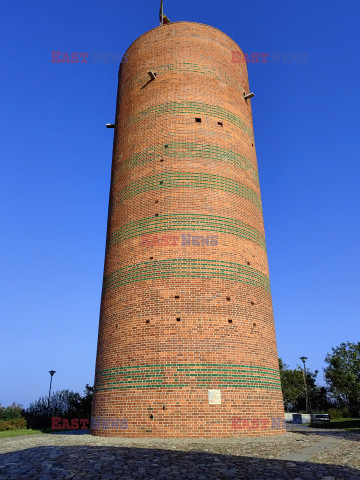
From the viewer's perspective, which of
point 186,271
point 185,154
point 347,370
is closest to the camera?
point 186,271

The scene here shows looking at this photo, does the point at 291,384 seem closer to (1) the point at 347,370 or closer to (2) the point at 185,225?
(1) the point at 347,370

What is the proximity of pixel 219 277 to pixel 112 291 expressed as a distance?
139 inches

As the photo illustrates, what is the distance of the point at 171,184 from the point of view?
40.9ft

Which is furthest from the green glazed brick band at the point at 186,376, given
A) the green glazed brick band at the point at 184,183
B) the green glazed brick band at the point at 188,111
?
the green glazed brick band at the point at 188,111

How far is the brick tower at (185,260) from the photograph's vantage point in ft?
33.2

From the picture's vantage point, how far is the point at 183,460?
21.5ft

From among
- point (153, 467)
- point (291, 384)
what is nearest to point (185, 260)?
point (153, 467)

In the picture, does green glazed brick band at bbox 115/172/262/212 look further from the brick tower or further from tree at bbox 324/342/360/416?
tree at bbox 324/342/360/416

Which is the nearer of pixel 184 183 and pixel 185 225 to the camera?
pixel 185 225

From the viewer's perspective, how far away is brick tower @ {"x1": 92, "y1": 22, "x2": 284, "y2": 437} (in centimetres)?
1013

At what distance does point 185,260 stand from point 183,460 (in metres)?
5.75

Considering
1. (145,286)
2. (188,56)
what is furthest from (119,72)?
(145,286)

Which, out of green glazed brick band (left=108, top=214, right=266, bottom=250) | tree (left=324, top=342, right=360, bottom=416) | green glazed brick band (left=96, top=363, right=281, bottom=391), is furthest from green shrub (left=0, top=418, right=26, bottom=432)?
tree (left=324, top=342, right=360, bottom=416)

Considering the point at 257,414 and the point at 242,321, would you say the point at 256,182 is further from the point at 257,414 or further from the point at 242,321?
the point at 257,414
